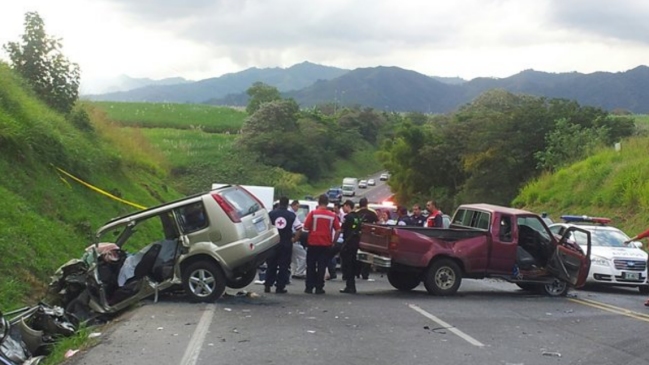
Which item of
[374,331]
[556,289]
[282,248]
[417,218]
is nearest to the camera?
[374,331]

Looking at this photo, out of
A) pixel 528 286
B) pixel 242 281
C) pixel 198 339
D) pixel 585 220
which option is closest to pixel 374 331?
pixel 198 339

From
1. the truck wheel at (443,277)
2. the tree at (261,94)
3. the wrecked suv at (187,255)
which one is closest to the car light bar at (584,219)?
the truck wheel at (443,277)

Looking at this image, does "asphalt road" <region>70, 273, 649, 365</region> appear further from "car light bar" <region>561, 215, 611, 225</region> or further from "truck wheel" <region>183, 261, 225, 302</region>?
"car light bar" <region>561, 215, 611, 225</region>

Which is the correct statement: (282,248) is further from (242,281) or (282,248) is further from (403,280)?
(403,280)

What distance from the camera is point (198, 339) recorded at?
31.4 feet

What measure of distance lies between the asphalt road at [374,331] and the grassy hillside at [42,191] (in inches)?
91.2

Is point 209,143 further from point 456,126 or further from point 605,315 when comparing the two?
point 605,315

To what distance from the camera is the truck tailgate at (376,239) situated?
15188mm

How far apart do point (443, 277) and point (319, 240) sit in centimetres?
255

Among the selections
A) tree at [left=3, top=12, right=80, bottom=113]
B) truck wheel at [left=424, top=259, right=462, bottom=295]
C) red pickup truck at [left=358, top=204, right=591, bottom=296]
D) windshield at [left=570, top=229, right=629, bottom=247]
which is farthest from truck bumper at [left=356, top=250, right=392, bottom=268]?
tree at [left=3, top=12, right=80, bottom=113]

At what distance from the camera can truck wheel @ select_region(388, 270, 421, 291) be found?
53.2ft

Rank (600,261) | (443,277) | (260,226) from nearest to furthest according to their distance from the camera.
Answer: (260,226), (443,277), (600,261)

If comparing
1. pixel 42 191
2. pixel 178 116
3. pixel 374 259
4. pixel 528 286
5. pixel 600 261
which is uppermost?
pixel 178 116

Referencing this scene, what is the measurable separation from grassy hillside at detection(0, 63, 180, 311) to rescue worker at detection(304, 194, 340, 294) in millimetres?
4593
